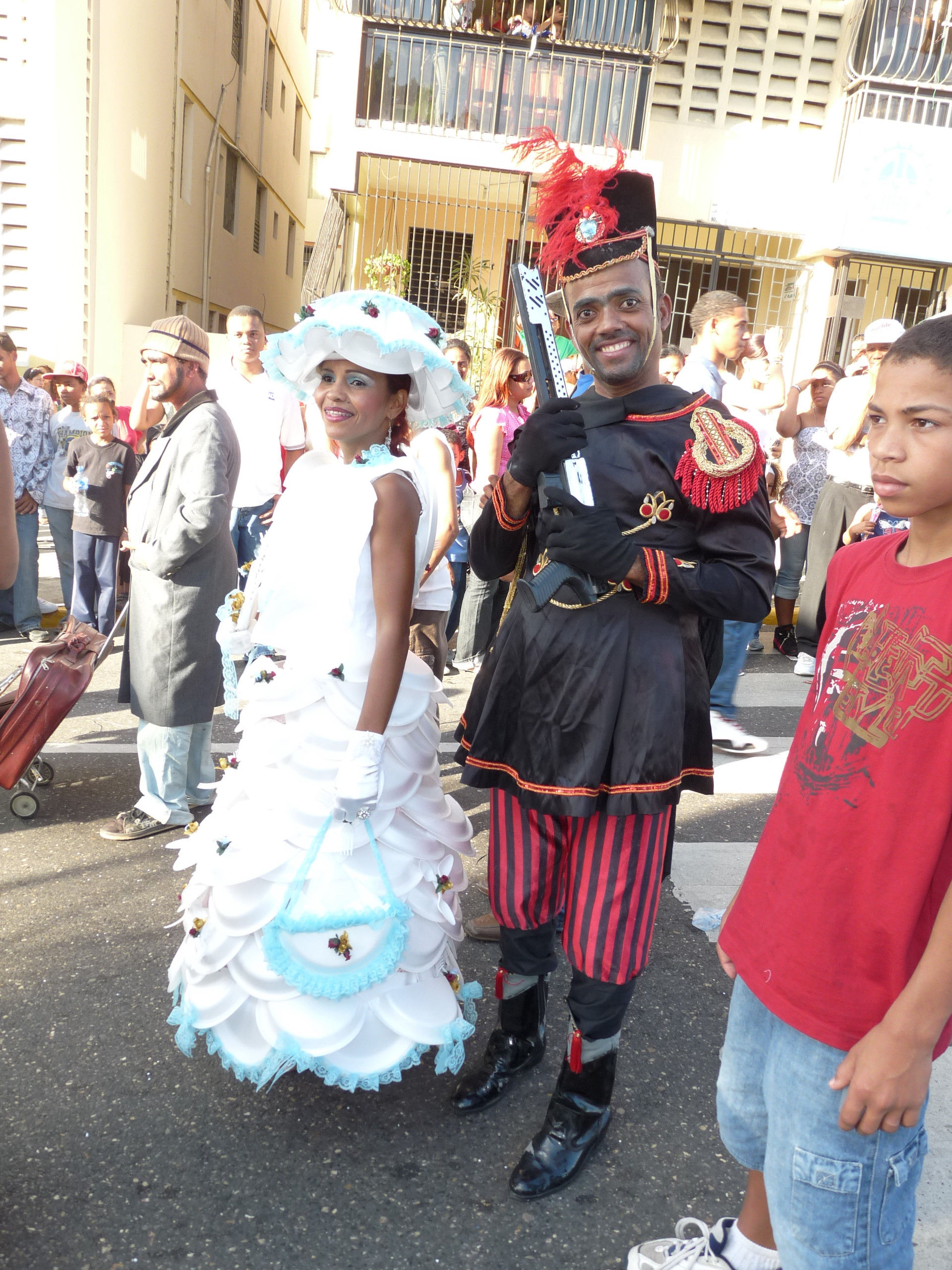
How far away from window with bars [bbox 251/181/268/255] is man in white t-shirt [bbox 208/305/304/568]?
1531cm

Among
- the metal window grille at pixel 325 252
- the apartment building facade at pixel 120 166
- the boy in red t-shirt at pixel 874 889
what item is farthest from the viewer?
the metal window grille at pixel 325 252

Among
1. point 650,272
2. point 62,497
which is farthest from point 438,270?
point 650,272

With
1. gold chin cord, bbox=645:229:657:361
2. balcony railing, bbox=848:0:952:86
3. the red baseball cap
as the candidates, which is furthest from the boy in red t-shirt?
balcony railing, bbox=848:0:952:86

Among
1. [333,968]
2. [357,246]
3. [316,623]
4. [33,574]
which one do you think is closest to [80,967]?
[333,968]

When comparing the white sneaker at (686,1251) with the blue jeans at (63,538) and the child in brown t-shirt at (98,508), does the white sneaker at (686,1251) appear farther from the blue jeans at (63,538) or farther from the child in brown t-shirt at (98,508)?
the blue jeans at (63,538)

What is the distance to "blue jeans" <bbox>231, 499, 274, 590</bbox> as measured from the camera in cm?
612

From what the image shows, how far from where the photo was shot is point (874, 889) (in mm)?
1376

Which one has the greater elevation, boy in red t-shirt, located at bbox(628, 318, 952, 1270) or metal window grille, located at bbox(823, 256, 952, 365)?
metal window grille, located at bbox(823, 256, 952, 365)

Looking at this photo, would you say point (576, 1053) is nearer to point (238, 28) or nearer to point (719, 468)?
point (719, 468)

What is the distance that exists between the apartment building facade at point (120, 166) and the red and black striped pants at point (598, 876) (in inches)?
418

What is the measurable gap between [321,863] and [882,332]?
18.7ft

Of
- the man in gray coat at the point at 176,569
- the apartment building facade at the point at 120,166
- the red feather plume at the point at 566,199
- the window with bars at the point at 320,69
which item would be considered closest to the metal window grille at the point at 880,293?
the apartment building facade at the point at 120,166

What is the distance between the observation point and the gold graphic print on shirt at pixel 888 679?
4.37 feet

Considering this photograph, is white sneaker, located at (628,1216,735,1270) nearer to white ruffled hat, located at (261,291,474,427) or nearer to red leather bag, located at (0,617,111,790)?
white ruffled hat, located at (261,291,474,427)
